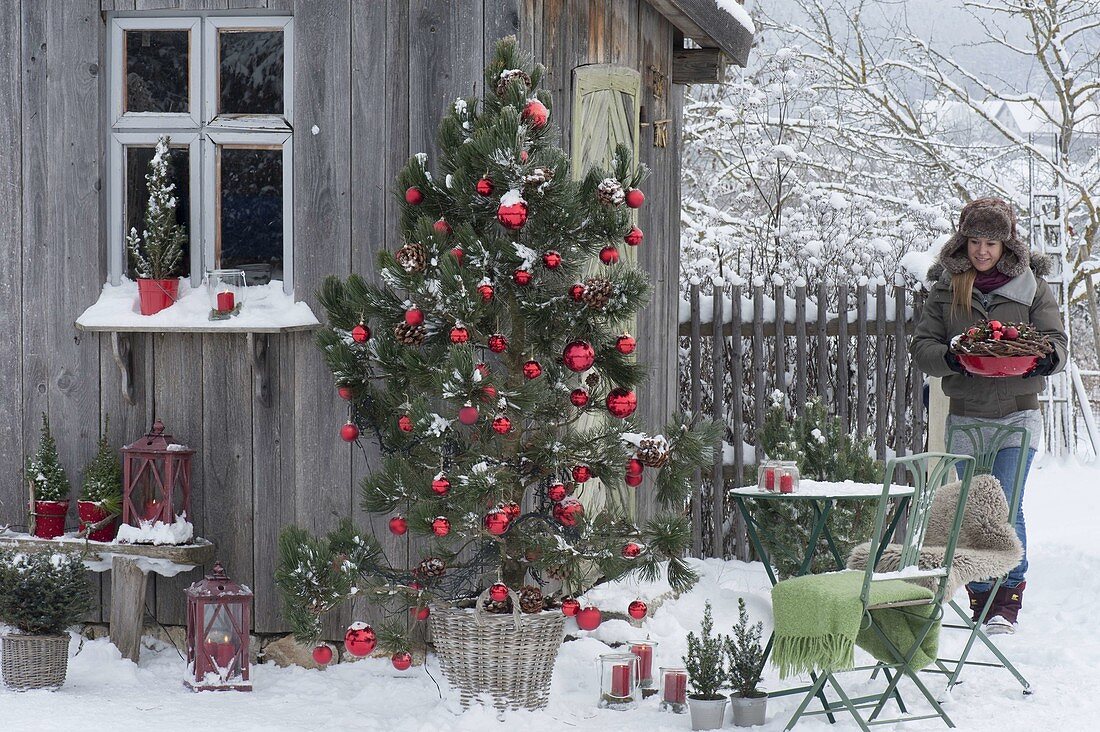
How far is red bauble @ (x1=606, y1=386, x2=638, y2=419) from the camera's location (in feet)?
13.8

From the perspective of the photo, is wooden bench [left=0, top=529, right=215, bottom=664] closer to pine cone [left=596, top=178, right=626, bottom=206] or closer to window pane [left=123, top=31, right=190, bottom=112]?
window pane [left=123, top=31, right=190, bottom=112]

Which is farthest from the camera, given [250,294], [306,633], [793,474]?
[250,294]

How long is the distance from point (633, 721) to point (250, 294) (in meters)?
2.39

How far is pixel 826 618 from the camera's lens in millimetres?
3865

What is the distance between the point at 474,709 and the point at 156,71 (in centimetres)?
304

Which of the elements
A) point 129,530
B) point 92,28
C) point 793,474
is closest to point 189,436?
point 129,530

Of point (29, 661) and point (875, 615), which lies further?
point (29, 661)

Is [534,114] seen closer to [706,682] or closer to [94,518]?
[706,682]

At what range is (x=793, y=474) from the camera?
466cm

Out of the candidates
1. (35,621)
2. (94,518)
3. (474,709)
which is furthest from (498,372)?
(35,621)

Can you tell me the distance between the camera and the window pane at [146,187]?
510 centimetres

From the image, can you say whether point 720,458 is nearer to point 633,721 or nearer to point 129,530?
point 633,721

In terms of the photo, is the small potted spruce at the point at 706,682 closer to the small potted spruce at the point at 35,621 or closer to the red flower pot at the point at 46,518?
the small potted spruce at the point at 35,621

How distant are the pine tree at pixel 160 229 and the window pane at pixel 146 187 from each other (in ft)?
0.39
